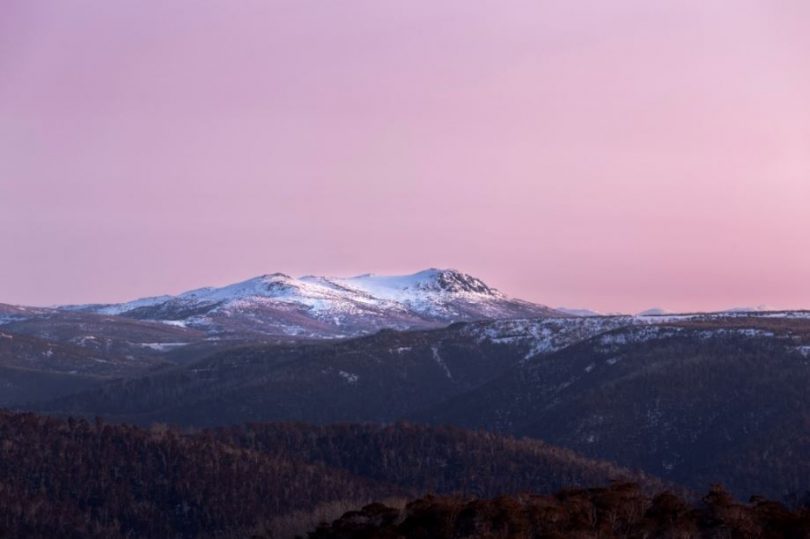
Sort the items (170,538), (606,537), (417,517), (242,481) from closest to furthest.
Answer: (606,537) → (417,517) → (170,538) → (242,481)

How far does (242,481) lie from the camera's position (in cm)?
19762

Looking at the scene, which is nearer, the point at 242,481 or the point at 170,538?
the point at 170,538

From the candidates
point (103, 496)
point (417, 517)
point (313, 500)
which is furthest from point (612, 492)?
point (103, 496)

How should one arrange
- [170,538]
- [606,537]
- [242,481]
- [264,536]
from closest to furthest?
[606,537] < [264,536] < [170,538] < [242,481]

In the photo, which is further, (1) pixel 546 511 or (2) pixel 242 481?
(2) pixel 242 481

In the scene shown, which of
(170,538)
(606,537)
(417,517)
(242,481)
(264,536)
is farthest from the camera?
(242,481)

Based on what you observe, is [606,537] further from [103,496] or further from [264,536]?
[103,496]

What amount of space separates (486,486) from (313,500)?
22862mm

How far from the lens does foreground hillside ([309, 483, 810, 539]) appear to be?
97.2 meters

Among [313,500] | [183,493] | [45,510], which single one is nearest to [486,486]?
[313,500]

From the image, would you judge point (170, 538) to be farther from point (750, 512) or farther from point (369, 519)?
point (750, 512)

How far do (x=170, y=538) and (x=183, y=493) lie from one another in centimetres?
1144

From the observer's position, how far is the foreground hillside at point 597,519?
319 ft

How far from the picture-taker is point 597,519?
10062 centimetres
